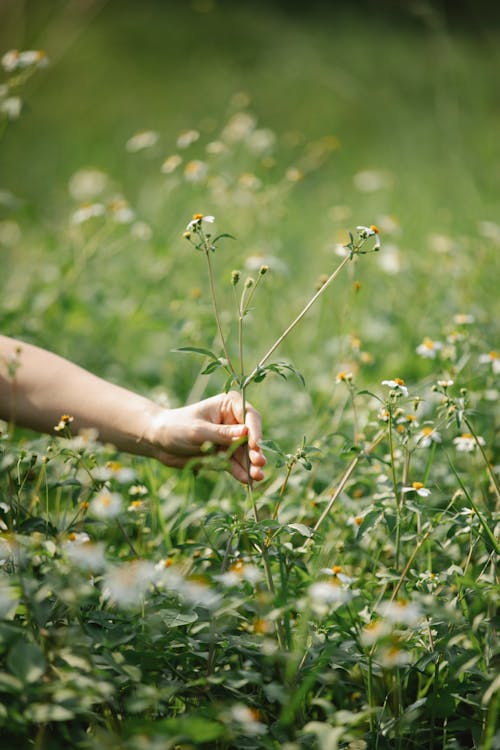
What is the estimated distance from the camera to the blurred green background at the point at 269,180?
1917 millimetres

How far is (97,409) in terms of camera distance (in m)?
1.14

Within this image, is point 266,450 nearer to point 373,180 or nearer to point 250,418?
point 250,418

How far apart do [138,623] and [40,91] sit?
5.38 metres

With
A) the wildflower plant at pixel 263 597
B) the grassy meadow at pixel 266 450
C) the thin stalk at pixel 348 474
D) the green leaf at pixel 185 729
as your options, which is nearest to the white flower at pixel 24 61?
the grassy meadow at pixel 266 450

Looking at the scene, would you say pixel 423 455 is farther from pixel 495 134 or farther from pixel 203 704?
pixel 495 134

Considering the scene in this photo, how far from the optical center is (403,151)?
161 inches

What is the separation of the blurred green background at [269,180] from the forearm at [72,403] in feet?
1.19

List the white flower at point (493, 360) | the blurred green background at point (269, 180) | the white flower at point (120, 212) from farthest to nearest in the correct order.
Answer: the blurred green background at point (269, 180) < the white flower at point (120, 212) < the white flower at point (493, 360)

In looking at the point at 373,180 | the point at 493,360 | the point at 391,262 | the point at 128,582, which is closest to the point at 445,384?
the point at 493,360

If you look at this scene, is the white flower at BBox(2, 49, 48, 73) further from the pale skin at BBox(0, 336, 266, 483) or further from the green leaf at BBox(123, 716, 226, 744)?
the green leaf at BBox(123, 716, 226, 744)

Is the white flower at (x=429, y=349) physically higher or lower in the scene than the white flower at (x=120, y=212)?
lower

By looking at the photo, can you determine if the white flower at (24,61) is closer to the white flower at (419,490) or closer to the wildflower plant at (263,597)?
the wildflower plant at (263,597)

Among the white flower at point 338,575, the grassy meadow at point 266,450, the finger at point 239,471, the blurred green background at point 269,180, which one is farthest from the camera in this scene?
the blurred green background at point 269,180

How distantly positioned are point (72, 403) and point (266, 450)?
444 mm
